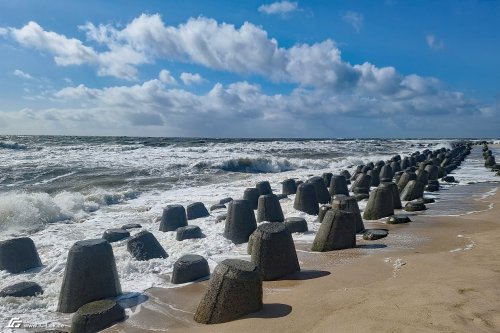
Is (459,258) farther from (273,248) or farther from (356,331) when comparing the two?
(356,331)

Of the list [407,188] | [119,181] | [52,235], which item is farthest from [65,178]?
[407,188]

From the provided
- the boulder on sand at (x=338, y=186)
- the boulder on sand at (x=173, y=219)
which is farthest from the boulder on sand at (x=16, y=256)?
the boulder on sand at (x=338, y=186)

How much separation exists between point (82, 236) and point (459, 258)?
673 cm

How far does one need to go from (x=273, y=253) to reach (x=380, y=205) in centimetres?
421

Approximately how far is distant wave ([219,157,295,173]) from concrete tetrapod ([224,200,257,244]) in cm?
1758

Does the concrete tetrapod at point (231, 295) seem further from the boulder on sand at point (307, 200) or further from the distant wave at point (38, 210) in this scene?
the distant wave at point (38, 210)

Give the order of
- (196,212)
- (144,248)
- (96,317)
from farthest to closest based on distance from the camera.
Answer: (196,212), (144,248), (96,317)

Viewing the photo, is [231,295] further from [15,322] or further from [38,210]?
[38,210]

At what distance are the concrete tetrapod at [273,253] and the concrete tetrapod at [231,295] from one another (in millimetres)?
986

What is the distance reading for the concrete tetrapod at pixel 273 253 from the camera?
4746mm

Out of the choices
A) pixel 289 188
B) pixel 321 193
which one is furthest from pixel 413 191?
pixel 289 188

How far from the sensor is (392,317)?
3033 millimetres

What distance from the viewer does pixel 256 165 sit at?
25.8 metres

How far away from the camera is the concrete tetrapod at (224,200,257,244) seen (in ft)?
22.7
